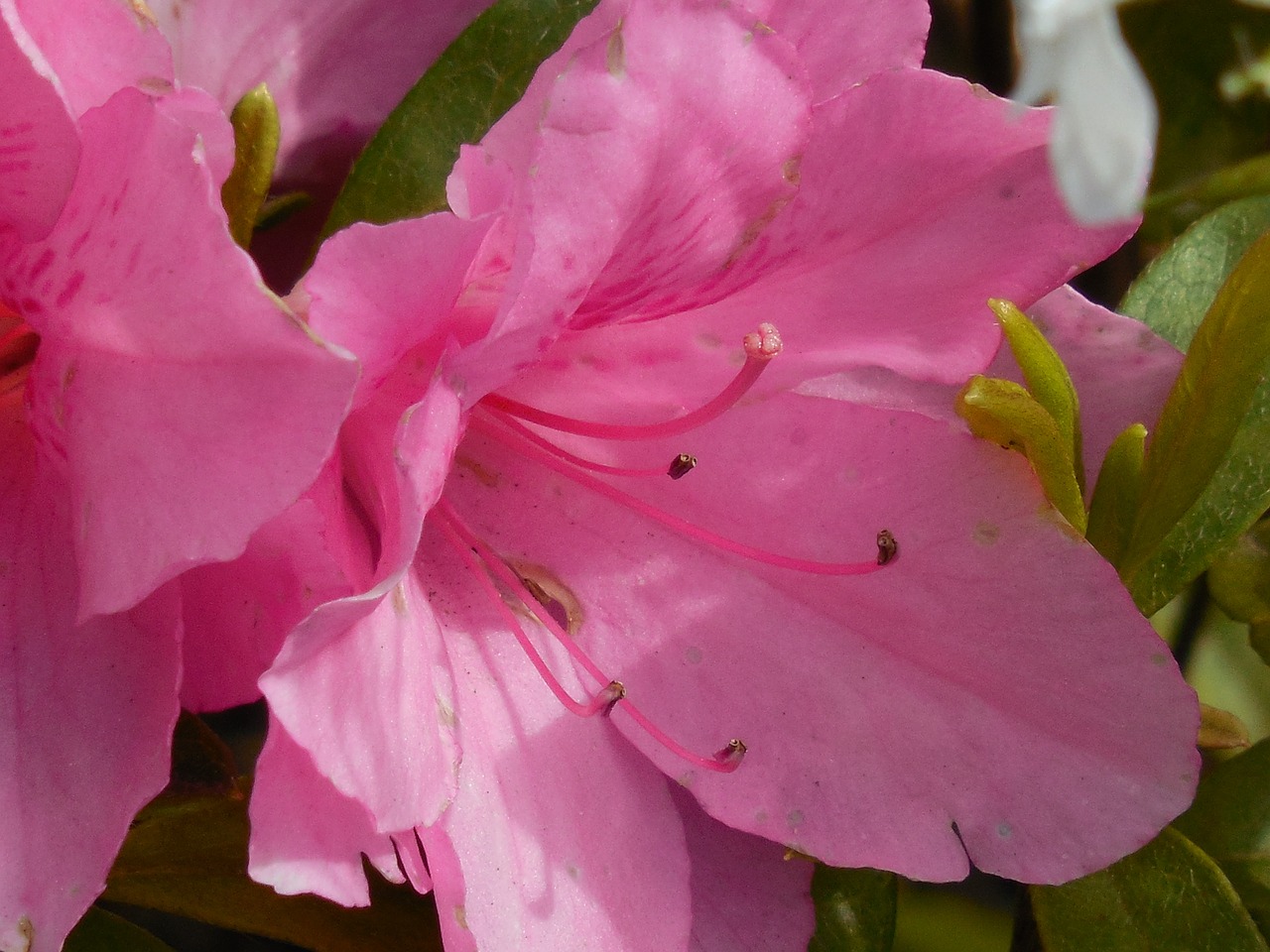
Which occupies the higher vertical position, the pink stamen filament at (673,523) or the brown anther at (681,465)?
the brown anther at (681,465)

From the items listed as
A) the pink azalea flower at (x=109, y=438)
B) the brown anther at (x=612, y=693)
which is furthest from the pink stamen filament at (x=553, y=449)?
the pink azalea flower at (x=109, y=438)

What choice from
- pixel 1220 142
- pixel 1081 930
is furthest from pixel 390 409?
pixel 1220 142

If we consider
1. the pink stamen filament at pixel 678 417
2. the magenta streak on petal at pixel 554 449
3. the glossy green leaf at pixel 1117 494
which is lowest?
the glossy green leaf at pixel 1117 494

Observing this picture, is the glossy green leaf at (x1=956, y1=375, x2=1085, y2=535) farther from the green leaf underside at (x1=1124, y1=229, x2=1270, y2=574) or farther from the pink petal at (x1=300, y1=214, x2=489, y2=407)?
the pink petal at (x1=300, y1=214, x2=489, y2=407)

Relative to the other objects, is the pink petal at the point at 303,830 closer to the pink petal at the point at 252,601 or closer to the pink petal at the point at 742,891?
the pink petal at the point at 252,601

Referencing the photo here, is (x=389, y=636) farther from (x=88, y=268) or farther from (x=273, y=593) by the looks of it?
(x=88, y=268)

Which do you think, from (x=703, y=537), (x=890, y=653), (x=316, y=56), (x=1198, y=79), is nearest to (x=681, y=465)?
(x=703, y=537)
